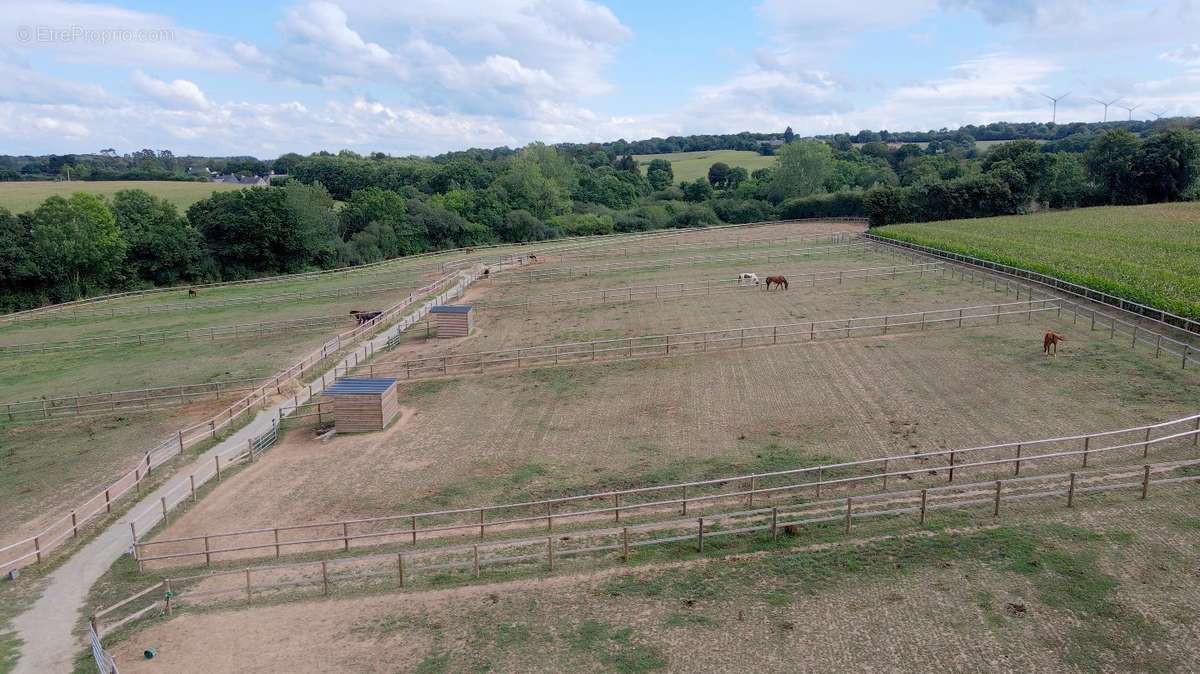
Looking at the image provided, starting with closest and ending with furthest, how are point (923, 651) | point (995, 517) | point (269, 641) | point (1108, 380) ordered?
point (923, 651) < point (269, 641) < point (995, 517) < point (1108, 380)

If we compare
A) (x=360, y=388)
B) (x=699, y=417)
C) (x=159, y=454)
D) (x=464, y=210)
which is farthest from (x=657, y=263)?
(x=159, y=454)

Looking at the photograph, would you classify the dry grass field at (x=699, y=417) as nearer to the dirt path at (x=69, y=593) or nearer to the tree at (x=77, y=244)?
the dirt path at (x=69, y=593)

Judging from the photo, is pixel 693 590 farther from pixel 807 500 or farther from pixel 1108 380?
pixel 1108 380

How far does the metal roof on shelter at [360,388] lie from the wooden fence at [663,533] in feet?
28.0

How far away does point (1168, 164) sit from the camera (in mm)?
72625

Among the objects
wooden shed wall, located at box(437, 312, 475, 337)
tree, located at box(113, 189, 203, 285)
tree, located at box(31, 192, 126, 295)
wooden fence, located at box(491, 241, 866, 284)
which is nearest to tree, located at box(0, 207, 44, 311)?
tree, located at box(31, 192, 126, 295)

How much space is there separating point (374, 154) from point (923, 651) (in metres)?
199

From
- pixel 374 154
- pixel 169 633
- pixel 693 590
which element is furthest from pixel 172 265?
pixel 374 154

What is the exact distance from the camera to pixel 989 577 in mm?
12320

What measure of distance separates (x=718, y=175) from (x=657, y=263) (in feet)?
269

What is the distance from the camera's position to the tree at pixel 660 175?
130375 millimetres

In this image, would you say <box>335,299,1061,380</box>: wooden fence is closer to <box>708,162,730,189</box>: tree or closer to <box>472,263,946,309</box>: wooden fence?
<box>472,263,946,309</box>: wooden fence

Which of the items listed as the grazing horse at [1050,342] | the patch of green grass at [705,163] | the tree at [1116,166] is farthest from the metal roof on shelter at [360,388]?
the patch of green grass at [705,163]

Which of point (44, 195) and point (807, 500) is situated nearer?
point (807, 500)
